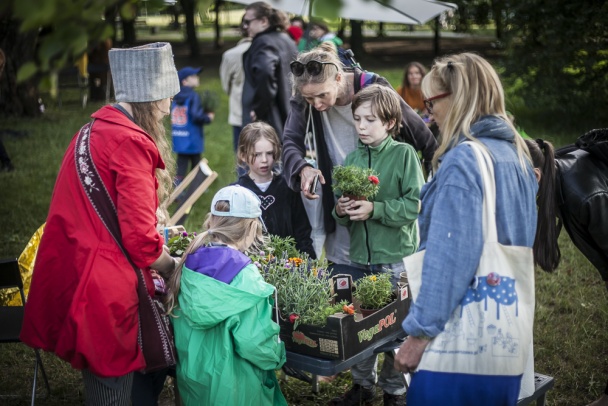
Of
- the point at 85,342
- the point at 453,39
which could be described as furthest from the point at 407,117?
the point at 453,39

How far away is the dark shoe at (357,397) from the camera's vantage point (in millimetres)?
4406

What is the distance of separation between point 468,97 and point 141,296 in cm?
155

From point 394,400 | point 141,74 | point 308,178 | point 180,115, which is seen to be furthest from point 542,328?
point 180,115

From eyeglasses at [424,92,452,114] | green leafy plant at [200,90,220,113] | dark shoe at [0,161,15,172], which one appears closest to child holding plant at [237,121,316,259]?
eyeglasses at [424,92,452,114]

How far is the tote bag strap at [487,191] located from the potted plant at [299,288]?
2.95ft

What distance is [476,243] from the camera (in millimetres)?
2660

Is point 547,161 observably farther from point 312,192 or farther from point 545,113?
point 545,113

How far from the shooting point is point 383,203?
408 cm

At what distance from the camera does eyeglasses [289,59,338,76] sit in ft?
13.4

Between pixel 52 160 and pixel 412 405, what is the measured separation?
32.5 ft

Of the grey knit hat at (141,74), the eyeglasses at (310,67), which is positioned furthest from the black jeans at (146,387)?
the eyeglasses at (310,67)

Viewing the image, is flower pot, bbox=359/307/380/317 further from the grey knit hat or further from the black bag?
the grey knit hat

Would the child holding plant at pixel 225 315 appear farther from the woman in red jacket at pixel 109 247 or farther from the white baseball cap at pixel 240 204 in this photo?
the woman in red jacket at pixel 109 247

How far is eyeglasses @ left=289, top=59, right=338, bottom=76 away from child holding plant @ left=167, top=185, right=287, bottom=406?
94cm
